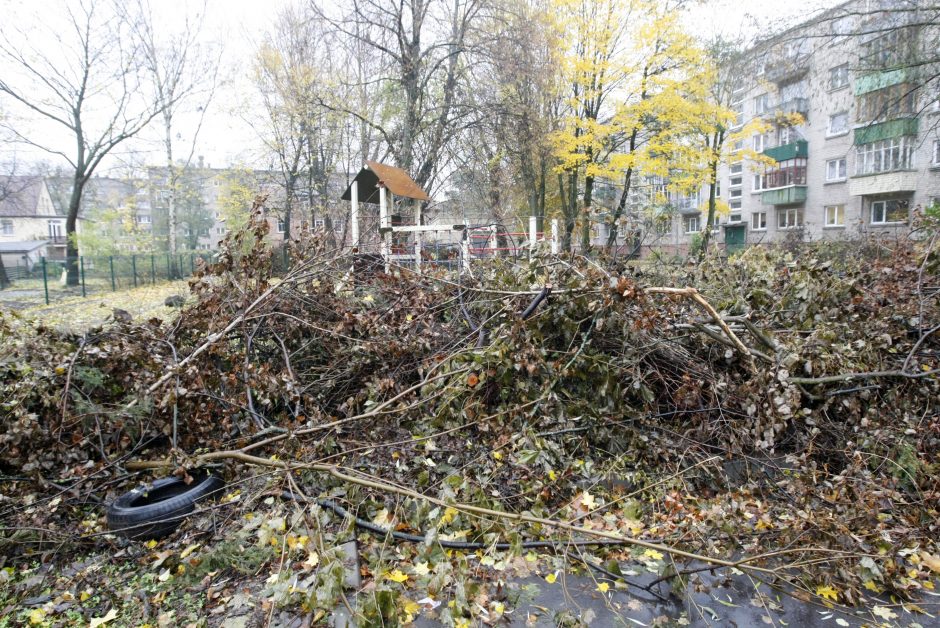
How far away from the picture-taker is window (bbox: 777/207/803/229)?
32.1 meters

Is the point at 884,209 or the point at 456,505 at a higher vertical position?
the point at 884,209

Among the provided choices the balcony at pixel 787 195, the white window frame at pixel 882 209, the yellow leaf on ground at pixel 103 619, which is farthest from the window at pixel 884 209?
the yellow leaf on ground at pixel 103 619

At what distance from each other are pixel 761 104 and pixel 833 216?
30.2ft

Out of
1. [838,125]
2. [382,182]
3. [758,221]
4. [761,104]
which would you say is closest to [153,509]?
[382,182]

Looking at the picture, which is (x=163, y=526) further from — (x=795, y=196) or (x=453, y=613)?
(x=795, y=196)

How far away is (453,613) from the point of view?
6.79 feet

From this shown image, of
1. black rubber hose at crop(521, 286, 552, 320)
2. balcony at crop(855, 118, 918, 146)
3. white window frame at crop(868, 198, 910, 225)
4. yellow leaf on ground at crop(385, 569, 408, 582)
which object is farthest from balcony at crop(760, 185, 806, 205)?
yellow leaf on ground at crop(385, 569, 408, 582)

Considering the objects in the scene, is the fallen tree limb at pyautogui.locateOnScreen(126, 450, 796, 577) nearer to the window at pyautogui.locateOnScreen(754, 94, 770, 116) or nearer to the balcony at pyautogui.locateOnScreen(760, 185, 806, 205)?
the balcony at pyautogui.locateOnScreen(760, 185, 806, 205)

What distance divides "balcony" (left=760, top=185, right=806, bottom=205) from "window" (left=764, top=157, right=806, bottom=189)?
353mm

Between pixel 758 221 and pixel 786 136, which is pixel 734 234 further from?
pixel 786 136

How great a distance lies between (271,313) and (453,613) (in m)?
2.74

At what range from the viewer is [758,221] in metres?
Answer: 35.7

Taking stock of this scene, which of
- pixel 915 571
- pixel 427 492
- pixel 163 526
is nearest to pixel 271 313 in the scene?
pixel 163 526

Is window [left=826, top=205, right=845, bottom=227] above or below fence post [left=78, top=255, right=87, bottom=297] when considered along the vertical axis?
above
